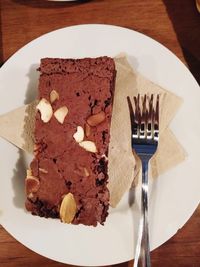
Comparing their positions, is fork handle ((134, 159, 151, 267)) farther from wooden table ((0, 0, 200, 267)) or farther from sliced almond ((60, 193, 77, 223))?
wooden table ((0, 0, 200, 267))

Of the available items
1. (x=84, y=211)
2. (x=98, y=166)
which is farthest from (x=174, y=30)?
(x=84, y=211)

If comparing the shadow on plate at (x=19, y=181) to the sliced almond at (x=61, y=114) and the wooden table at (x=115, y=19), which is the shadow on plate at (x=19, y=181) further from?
the wooden table at (x=115, y=19)

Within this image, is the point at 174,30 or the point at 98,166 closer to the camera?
the point at 98,166

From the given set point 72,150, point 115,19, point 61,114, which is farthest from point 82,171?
point 115,19

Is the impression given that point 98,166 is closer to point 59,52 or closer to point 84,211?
point 84,211

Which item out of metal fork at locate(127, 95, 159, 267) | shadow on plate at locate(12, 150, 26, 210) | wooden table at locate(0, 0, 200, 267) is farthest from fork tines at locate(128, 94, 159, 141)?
shadow on plate at locate(12, 150, 26, 210)

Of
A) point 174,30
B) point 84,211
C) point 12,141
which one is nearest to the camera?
point 84,211

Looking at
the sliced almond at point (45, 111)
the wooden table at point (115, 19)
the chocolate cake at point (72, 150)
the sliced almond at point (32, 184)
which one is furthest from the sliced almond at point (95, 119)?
the wooden table at point (115, 19)

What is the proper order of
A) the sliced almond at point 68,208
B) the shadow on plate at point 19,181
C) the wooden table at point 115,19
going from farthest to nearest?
the wooden table at point 115,19, the shadow on plate at point 19,181, the sliced almond at point 68,208

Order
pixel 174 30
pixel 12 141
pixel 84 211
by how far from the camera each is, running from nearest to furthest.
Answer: pixel 84 211, pixel 12 141, pixel 174 30
